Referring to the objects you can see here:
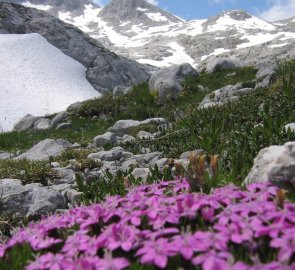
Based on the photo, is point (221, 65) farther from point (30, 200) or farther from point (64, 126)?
point (30, 200)

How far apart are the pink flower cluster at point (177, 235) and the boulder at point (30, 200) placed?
184cm

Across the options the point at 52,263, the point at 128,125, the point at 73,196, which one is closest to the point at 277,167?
the point at 52,263

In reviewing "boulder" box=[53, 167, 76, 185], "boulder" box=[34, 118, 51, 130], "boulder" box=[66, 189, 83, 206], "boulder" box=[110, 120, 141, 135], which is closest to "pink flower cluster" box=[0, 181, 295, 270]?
"boulder" box=[66, 189, 83, 206]

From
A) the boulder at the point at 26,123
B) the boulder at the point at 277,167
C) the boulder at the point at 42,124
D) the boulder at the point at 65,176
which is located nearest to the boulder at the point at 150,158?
the boulder at the point at 65,176

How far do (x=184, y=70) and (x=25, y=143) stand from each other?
8728mm

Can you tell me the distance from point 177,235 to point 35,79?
28831 millimetres

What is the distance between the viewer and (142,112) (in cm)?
1593

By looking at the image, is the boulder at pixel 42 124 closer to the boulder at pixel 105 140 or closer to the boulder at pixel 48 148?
the boulder at pixel 48 148

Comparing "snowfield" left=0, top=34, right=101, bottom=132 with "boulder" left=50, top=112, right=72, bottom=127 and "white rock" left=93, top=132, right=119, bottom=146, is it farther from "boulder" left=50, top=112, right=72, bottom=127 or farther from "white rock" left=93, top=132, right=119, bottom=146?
"white rock" left=93, top=132, right=119, bottom=146

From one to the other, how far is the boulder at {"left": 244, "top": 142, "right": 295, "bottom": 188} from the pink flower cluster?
0.31 metres

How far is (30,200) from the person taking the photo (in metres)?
5.05

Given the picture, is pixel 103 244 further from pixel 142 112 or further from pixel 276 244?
pixel 142 112

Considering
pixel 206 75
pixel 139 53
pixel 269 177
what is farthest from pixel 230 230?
pixel 139 53

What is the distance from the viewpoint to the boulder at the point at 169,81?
55.5 feet
